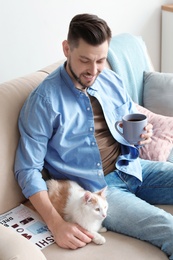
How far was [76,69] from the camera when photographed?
65.7 inches

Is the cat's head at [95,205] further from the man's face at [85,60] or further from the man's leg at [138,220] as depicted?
the man's face at [85,60]

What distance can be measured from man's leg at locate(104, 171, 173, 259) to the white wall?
0.86 meters

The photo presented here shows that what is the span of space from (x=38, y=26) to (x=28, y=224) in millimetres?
1110

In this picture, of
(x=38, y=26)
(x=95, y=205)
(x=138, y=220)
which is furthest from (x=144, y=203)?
(x=38, y=26)

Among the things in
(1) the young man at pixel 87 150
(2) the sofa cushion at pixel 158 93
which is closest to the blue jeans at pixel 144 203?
(1) the young man at pixel 87 150

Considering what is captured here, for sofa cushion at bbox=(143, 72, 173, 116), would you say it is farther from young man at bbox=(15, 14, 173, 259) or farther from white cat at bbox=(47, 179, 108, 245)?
white cat at bbox=(47, 179, 108, 245)

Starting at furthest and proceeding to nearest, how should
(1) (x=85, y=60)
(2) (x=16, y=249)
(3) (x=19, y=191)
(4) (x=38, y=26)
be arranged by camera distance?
1. (4) (x=38, y=26)
2. (3) (x=19, y=191)
3. (1) (x=85, y=60)
4. (2) (x=16, y=249)

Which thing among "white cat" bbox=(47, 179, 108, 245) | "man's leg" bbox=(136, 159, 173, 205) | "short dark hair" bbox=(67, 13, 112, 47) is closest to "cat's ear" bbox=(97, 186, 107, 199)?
"white cat" bbox=(47, 179, 108, 245)

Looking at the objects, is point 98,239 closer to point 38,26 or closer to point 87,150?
point 87,150

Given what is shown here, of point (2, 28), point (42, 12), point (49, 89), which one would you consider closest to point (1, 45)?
point (2, 28)

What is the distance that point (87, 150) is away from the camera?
176cm

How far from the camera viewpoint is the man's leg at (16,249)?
1244 mm

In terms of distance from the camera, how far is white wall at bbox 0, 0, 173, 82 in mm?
2168

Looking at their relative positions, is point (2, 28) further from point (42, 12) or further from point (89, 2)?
point (89, 2)
